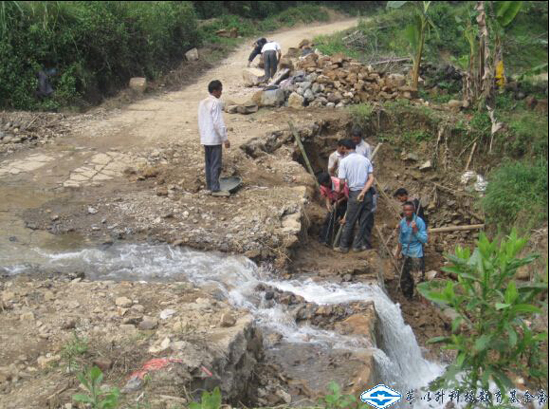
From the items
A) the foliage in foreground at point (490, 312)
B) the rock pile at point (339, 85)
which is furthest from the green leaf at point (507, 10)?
the foliage in foreground at point (490, 312)

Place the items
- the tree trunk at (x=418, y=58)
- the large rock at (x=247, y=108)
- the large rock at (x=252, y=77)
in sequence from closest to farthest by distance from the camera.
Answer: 1. the large rock at (x=247, y=108)
2. the tree trunk at (x=418, y=58)
3. the large rock at (x=252, y=77)

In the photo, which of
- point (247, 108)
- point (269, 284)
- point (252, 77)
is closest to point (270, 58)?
point (252, 77)

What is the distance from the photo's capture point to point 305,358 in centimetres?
619

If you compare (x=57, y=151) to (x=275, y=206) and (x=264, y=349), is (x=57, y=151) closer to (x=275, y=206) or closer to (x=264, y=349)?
(x=275, y=206)

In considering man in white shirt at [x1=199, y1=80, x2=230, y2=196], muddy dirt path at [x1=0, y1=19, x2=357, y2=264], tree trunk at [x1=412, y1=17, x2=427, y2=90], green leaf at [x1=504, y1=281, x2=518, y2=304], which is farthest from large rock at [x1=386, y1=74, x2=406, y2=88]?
green leaf at [x1=504, y1=281, x2=518, y2=304]

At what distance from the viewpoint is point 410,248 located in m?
8.48

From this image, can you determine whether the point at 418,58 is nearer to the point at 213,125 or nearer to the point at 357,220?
the point at 357,220

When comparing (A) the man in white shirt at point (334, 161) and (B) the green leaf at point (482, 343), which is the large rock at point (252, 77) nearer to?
(A) the man in white shirt at point (334, 161)

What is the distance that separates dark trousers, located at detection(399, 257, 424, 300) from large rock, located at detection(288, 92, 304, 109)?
4366mm

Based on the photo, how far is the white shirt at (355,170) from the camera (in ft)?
27.4

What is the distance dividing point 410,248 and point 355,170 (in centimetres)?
119

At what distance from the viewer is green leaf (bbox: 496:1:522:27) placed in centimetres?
1104

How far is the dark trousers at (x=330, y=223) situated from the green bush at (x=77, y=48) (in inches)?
221

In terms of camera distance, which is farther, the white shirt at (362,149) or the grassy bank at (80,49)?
the grassy bank at (80,49)
